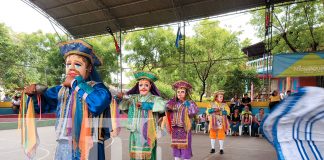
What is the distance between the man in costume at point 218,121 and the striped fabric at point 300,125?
21.2 ft

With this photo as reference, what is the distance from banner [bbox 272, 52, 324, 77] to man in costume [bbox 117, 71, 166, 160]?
6.74 metres

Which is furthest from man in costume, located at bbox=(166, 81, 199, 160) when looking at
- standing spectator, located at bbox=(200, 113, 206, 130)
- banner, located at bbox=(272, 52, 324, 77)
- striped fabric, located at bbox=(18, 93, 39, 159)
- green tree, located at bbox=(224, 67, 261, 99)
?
green tree, located at bbox=(224, 67, 261, 99)

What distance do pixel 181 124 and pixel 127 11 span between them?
8053 millimetres

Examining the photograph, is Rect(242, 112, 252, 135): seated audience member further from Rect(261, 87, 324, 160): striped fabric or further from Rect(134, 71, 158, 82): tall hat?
Rect(261, 87, 324, 160): striped fabric

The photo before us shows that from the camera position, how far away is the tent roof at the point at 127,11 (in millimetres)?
11617

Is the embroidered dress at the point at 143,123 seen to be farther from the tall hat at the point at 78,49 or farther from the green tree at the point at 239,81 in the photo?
the green tree at the point at 239,81

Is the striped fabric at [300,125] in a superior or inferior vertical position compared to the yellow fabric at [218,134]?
superior

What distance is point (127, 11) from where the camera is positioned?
41.7ft

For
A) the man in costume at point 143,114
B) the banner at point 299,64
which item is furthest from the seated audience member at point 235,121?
the man in costume at point 143,114

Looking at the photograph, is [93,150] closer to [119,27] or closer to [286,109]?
[286,109]

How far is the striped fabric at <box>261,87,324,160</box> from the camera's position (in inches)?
53.9

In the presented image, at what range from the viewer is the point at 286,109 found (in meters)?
1.43

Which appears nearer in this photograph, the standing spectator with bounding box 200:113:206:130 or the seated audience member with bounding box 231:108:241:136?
the seated audience member with bounding box 231:108:241:136

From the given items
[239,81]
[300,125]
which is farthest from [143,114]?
[239,81]
